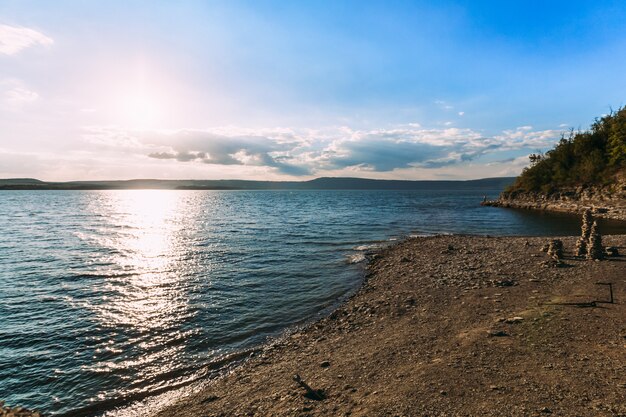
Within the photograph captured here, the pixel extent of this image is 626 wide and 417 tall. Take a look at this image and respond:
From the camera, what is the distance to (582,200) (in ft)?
210

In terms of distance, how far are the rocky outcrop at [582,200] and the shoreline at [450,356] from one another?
4794 centimetres

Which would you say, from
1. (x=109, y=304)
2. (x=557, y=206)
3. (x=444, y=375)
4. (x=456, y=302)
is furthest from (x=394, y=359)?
(x=557, y=206)

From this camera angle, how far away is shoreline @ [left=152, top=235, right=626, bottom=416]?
23.7 feet

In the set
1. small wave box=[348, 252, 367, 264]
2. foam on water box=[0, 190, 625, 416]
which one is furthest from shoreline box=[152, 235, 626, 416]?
small wave box=[348, 252, 367, 264]

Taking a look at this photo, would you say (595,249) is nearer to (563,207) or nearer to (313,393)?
(313,393)

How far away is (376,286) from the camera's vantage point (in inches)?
747

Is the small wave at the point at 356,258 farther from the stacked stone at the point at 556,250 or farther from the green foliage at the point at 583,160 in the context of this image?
the green foliage at the point at 583,160

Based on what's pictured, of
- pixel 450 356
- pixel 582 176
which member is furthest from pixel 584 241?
pixel 582 176

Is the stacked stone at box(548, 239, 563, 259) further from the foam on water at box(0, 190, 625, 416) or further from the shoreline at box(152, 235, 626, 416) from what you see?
the foam on water at box(0, 190, 625, 416)

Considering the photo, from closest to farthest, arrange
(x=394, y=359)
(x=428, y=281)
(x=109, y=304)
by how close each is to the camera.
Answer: (x=394, y=359) < (x=109, y=304) < (x=428, y=281)

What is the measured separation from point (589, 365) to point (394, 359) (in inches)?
204

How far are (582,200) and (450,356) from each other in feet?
250

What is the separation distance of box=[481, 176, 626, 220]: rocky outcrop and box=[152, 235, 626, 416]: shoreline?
47944mm

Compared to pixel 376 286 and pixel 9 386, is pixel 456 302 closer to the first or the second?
pixel 376 286
